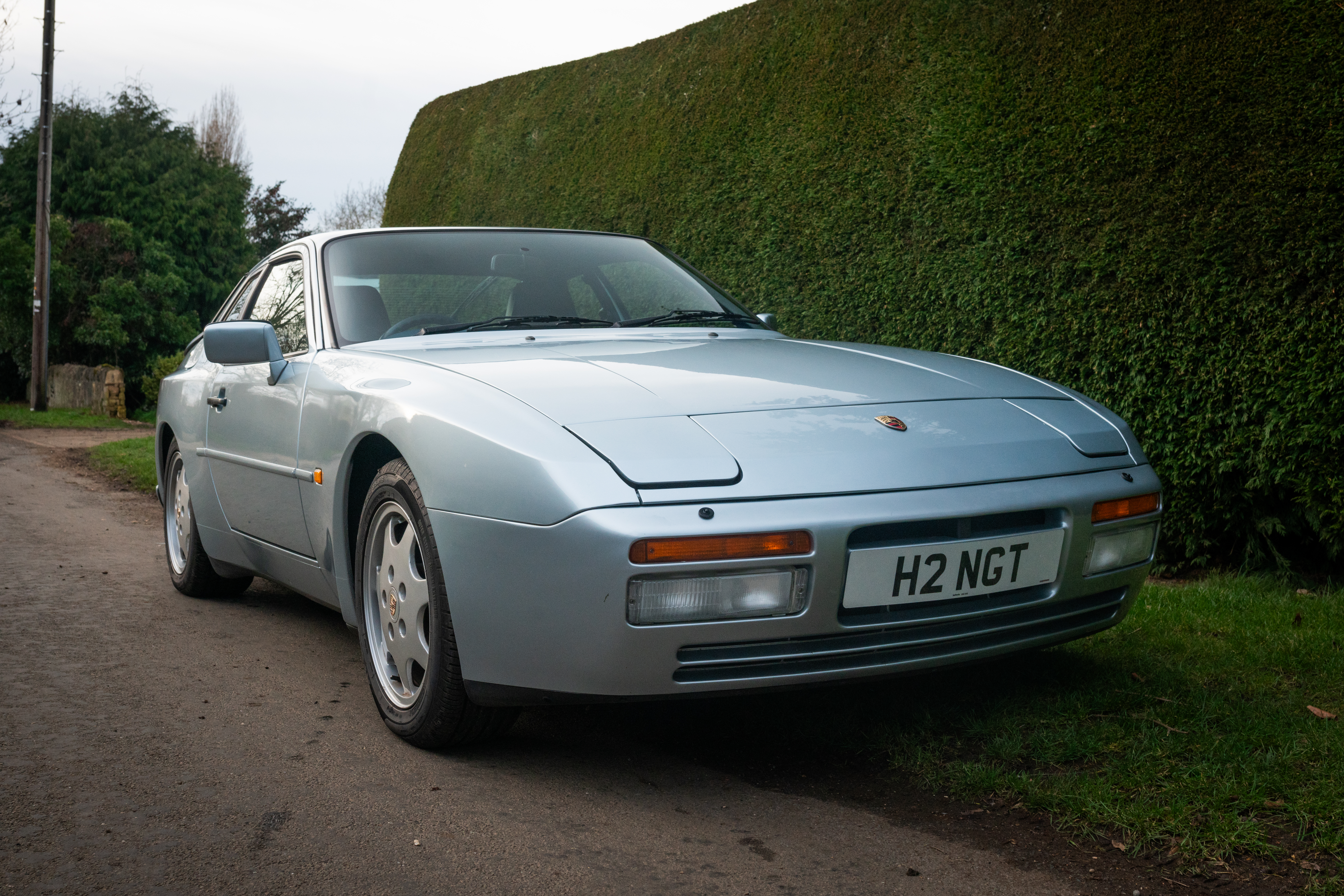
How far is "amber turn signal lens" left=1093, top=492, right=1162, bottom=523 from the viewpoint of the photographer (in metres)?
2.79

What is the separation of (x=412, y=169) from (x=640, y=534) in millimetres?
12342

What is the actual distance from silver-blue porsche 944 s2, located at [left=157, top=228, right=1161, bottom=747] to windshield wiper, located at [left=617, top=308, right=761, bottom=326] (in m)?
0.14

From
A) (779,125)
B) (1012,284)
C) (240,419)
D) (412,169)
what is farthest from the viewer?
(412,169)

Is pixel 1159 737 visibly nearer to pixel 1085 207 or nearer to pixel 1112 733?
pixel 1112 733

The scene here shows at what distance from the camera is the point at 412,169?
13758 mm

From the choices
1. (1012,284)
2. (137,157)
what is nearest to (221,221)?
(137,157)

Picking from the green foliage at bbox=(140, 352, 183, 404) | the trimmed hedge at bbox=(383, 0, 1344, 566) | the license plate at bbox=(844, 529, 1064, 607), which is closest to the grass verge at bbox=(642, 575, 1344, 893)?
the license plate at bbox=(844, 529, 1064, 607)

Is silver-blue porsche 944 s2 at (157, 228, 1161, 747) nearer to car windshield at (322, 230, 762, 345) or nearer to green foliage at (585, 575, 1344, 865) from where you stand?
car windshield at (322, 230, 762, 345)

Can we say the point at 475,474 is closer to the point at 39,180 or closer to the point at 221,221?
the point at 39,180

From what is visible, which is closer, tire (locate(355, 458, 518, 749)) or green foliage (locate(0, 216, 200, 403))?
tire (locate(355, 458, 518, 749))

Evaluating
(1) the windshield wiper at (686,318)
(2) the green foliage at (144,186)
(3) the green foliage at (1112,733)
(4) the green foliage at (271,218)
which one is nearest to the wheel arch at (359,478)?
(3) the green foliage at (1112,733)

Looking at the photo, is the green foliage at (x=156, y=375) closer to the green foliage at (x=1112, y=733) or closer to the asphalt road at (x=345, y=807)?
the asphalt road at (x=345, y=807)

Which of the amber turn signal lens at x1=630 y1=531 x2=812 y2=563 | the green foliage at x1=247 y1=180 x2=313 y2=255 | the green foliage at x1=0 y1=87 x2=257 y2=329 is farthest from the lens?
the green foliage at x1=247 y1=180 x2=313 y2=255

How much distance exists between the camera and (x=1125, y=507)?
2.87 metres
